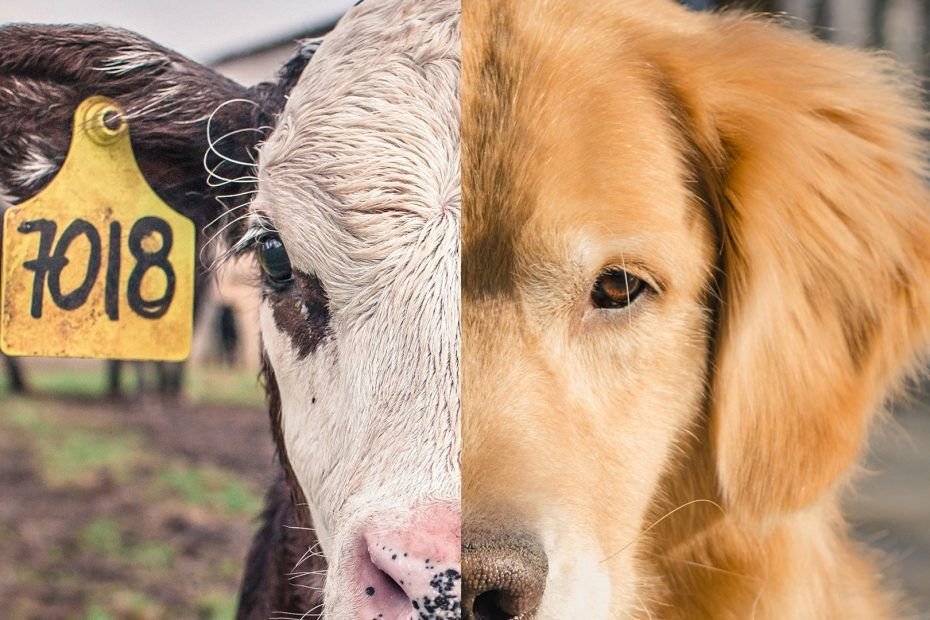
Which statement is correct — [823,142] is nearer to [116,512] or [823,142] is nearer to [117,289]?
[117,289]

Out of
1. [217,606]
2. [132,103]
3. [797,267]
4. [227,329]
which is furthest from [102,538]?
[797,267]

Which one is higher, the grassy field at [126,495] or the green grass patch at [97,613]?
the grassy field at [126,495]

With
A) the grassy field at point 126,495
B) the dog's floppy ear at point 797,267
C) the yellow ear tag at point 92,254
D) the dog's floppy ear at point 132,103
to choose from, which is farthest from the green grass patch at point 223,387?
the dog's floppy ear at point 797,267

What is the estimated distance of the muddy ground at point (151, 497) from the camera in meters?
1.58

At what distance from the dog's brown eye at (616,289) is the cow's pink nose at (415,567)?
1.54 feet

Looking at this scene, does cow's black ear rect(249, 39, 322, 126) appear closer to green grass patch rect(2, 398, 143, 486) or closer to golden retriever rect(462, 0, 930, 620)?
golden retriever rect(462, 0, 930, 620)

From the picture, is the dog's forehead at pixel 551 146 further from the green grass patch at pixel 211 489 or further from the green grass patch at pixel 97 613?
the green grass patch at pixel 97 613

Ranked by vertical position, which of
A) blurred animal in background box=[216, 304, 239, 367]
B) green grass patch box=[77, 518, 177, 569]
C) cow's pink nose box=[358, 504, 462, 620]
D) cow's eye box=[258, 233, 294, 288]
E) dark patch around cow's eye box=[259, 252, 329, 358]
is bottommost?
green grass patch box=[77, 518, 177, 569]

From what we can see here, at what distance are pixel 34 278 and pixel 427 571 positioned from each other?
3.08 ft

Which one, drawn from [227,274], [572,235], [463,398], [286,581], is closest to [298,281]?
[227,274]

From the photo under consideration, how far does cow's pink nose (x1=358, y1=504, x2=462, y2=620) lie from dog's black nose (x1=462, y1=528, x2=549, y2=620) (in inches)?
0.9

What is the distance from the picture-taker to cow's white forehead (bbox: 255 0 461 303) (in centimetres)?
142

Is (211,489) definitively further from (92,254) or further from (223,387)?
(92,254)

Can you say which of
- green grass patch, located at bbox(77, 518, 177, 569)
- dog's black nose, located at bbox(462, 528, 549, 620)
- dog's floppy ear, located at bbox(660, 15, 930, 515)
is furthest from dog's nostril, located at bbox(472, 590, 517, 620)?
green grass patch, located at bbox(77, 518, 177, 569)
